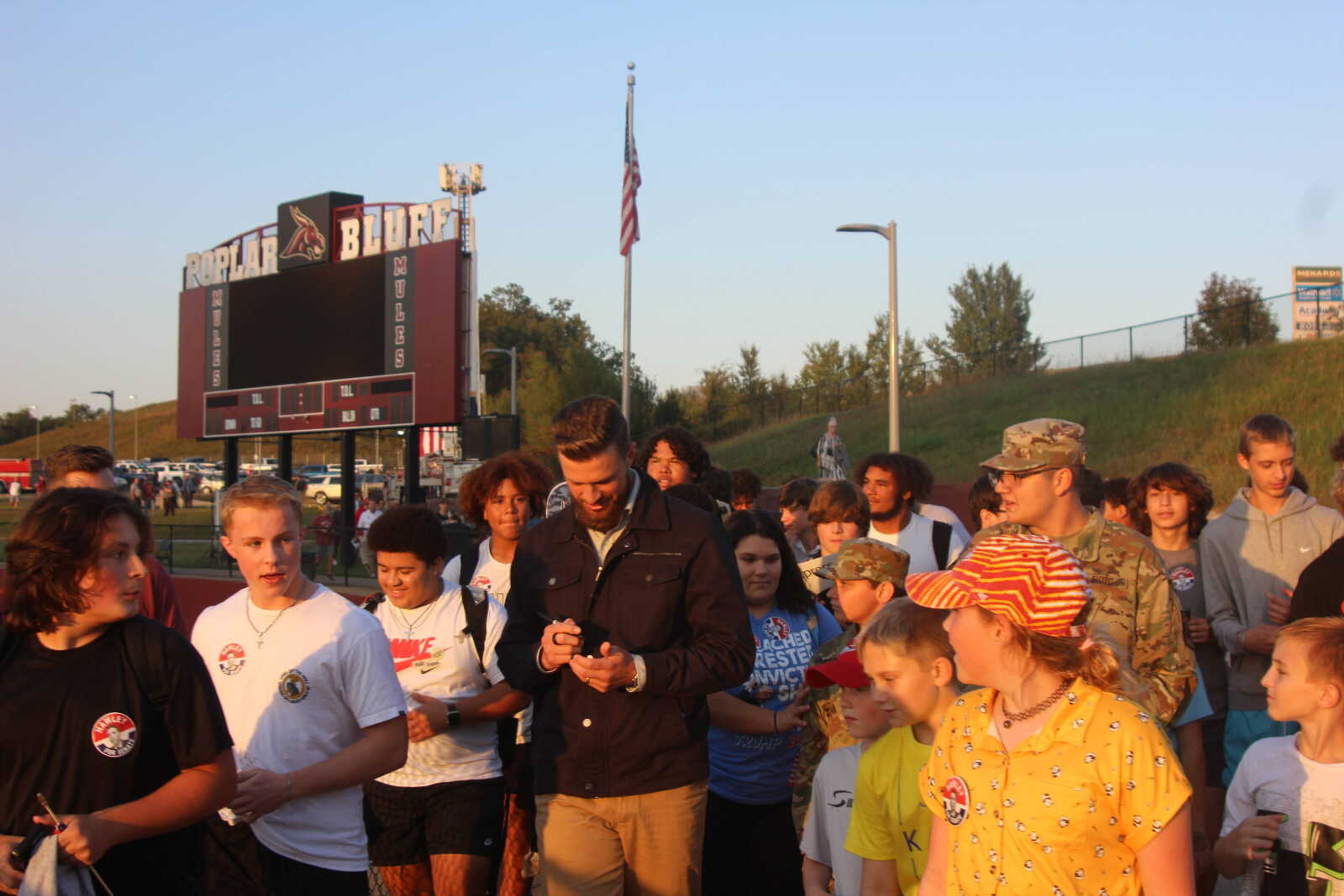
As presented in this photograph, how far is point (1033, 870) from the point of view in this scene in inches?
99.0

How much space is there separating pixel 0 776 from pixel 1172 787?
8.65ft

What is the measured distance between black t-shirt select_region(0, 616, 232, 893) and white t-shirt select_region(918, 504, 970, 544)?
4371 mm

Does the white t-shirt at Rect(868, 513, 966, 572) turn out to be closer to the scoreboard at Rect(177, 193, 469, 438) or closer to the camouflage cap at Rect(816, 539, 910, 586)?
the camouflage cap at Rect(816, 539, 910, 586)

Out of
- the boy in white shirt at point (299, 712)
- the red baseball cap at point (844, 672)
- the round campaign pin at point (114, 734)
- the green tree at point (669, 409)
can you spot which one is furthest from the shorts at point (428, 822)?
the green tree at point (669, 409)

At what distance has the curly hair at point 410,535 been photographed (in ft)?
15.0

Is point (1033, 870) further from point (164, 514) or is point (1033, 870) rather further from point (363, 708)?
point (164, 514)

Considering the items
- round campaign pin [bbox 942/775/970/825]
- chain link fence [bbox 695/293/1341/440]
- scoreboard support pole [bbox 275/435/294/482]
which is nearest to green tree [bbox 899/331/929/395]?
chain link fence [bbox 695/293/1341/440]

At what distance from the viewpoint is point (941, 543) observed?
6152 millimetres

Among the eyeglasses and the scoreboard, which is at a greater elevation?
the scoreboard

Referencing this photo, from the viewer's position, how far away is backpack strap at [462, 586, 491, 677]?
4.60m

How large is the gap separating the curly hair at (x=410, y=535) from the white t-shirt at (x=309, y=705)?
0.98 meters

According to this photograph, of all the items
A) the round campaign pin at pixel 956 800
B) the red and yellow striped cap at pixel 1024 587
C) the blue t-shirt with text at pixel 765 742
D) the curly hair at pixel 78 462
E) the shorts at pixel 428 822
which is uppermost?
the curly hair at pixel 78 462

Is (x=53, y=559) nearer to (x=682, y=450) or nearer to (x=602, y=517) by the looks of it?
(x=602, y=517)

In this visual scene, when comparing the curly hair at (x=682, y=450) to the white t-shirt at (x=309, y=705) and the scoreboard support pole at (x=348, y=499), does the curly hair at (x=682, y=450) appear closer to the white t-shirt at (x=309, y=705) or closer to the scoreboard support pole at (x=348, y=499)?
the white t-shirt at (x=309, y=705)
